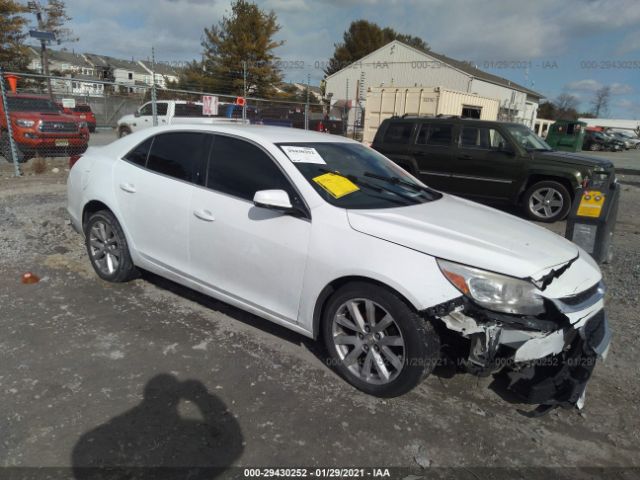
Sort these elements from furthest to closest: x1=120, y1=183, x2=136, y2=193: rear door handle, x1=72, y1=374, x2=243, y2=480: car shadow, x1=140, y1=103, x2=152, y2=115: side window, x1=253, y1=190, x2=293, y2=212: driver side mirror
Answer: x1=140, y1=103, x2=152, y2=115: side window, x1=120, y1=183, x2=136, y2=193: rear door handle, x1=253, y1=190, x2=293, y2=212: driver side mirror, x1=72, y1=374, x2=243, y2=480: car shadow

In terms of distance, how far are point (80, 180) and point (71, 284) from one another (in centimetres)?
103

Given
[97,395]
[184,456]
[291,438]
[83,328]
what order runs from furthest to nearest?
[83,328] → [97,395] → [291,438] → [184,456]

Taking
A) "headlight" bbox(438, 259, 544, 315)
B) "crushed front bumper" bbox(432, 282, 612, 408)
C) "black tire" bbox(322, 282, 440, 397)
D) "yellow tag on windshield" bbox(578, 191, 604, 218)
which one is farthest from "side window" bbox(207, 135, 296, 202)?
"yellow tag on windshield" bbox(578, 191, 604, 218)

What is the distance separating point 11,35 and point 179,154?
104 ft

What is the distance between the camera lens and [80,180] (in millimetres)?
4520

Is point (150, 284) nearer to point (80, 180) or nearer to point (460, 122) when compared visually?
point (80, 180)

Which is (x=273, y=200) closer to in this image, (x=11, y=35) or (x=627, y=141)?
(x=11, y=35)

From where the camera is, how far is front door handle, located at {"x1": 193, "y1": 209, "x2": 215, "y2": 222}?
3.41m

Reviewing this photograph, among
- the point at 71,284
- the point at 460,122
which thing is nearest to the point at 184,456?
the point at 71,284

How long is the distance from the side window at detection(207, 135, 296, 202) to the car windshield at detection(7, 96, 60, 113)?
11197mm

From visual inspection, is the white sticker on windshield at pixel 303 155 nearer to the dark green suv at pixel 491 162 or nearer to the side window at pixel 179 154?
the side window at pixel 179 154

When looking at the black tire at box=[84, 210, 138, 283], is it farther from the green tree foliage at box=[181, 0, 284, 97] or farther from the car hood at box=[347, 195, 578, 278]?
the green tree foliage at box=[181, 0, 284, 97]

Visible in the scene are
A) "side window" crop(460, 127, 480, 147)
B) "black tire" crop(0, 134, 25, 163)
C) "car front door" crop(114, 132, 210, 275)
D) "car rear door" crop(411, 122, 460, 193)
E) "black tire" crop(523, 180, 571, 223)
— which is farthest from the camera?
"black tire" crop(0, 134, 25, 163)

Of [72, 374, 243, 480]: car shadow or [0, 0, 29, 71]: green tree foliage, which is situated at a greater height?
[0, 0, 29, 71]: green tree foliage
